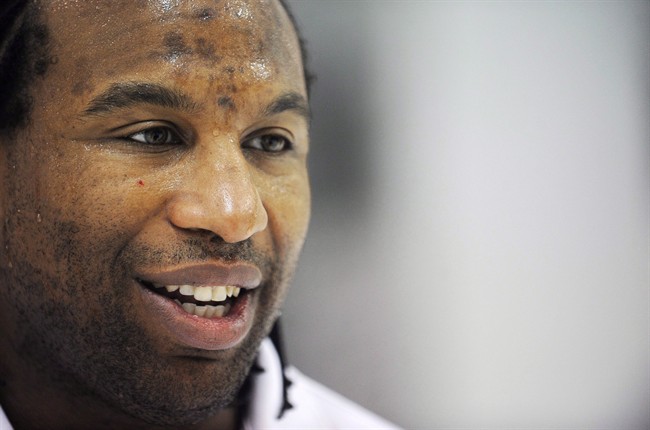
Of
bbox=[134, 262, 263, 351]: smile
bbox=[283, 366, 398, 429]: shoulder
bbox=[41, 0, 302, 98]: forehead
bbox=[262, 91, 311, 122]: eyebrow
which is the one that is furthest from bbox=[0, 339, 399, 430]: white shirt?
bbox=[41, 0, 302, 98]: forehead

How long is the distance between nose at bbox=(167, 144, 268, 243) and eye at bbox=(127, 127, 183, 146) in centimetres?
6

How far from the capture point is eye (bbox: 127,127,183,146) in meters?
1.19

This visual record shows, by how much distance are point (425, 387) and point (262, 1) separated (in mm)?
957

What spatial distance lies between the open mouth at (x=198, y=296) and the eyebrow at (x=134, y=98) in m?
0.29

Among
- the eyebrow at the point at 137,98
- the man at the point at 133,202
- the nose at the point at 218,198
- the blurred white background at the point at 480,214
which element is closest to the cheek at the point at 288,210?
the man at the point at 133,202

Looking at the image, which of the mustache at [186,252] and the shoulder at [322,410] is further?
the shoulder at [322,410]

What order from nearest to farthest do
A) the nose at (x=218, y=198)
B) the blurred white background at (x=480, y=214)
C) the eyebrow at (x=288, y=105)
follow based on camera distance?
the nose at (x=218, y=198) < the eyebrow at (x=288, y=105) < the blurred white background at (x=480, y=214)

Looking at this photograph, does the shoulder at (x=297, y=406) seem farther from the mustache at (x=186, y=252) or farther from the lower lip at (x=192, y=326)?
the mustache at (x=186, y=252)

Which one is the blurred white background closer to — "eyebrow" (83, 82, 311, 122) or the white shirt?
the white shirt

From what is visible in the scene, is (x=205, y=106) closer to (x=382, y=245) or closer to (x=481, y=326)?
(x=382, y=245)

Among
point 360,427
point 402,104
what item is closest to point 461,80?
point 402,104

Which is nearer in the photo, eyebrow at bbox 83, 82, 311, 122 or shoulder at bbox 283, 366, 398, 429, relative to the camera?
eyebrow at bbox 83, 82, 311, 122

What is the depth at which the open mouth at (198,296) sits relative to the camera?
119cm

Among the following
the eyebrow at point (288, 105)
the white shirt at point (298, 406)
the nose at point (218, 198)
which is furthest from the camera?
the white shirt at point (298, 406)
